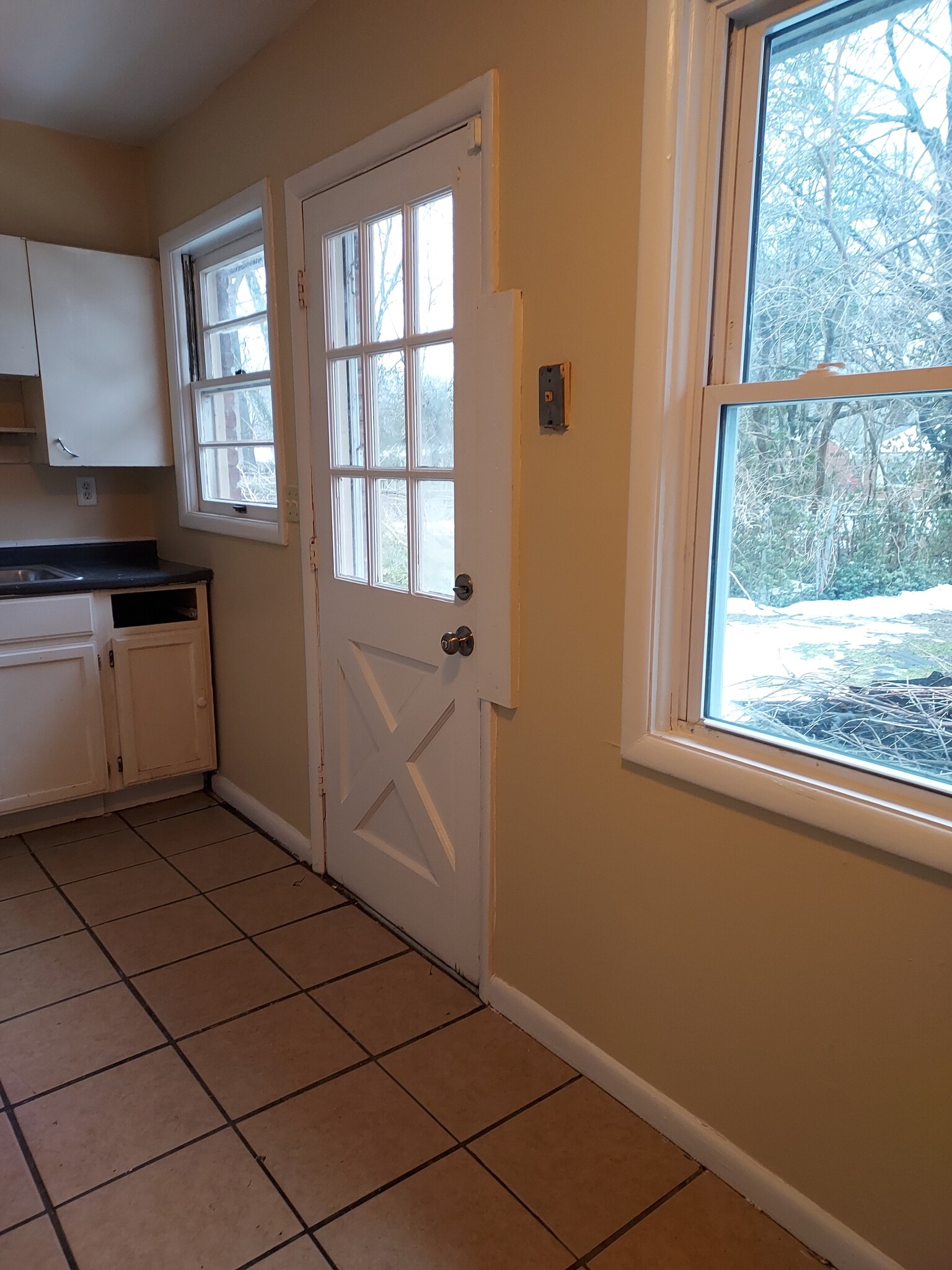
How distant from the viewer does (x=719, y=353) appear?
142 centimetres

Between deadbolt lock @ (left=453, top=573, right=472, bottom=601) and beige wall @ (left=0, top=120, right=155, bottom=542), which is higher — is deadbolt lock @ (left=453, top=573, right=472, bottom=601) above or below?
below

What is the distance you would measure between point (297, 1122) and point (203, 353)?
99.6 inches

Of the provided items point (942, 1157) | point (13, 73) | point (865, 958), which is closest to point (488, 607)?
point (865, 958)

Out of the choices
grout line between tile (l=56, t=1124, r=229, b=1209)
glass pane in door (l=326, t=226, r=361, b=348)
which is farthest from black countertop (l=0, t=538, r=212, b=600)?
grout line between tile (l=56, t=1124, r=229, b=1209)

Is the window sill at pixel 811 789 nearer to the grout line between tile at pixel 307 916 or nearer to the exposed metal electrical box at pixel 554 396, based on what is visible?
the exposed metal electrical box at pixel 554 396

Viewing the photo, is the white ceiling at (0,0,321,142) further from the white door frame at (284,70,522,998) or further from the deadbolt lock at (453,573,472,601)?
the deadbolt lock at (453,573,472,601)

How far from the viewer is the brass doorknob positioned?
76.8 inches

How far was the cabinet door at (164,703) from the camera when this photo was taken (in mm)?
3041

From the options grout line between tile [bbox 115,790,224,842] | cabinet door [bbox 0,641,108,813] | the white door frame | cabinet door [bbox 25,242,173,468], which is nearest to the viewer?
the white door frame

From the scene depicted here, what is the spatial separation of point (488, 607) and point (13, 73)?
233cm

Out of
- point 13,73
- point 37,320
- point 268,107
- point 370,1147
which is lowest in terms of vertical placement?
point 370,1147

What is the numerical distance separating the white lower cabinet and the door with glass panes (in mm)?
883

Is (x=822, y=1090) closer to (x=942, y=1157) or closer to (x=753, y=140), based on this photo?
(x=942, y=1157)

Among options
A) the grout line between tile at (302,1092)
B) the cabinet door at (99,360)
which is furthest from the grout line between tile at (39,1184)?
the cabinet door at (99,360)
